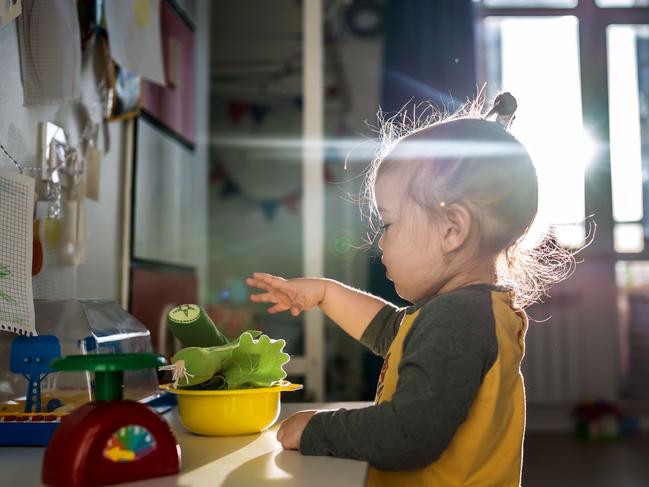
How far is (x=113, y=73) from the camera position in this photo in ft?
4.59

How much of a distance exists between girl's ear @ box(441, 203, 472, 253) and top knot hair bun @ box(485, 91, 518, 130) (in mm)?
153

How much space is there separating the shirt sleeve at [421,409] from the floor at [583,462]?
Result: 2105 millimetres

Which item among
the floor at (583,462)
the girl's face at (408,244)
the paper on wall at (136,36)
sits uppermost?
the paper on wall at (136,36)

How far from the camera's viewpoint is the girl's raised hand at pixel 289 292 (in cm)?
99

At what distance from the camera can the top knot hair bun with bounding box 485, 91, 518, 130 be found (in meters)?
0.93

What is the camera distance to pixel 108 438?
0.57 meters

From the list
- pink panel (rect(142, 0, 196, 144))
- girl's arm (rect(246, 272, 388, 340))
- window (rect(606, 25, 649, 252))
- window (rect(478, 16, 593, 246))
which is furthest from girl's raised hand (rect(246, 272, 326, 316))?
window (rect(606, 25, 649, 252))

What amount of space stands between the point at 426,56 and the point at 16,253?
81.8 inches

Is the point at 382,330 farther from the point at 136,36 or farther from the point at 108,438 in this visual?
the point at 136,36

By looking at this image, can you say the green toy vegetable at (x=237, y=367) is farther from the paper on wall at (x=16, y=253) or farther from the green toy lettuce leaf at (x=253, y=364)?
the paper on wall at (x=16, y=253)

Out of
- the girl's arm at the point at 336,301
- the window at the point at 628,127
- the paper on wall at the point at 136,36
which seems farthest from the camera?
the window at the point at 628,127

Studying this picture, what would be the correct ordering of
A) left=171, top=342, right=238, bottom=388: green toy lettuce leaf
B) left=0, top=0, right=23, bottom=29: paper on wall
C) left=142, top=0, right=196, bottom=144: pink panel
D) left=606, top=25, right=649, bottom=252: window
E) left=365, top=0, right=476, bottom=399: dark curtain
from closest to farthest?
1. left=171, top=342, right=238, bottom=388: green toy lettuce leaf
2. left=0, top=0, right=23, bottom=29: paper on wall
3. left=142, top=0, right=196, bottom=144: pink panel
4. left=365, top=0, right=476, bottom=399: dark curtain
5. left=606, top=25, right=649, bottom=252: window

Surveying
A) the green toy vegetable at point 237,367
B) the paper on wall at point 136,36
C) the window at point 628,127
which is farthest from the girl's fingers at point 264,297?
the window at point 628,127

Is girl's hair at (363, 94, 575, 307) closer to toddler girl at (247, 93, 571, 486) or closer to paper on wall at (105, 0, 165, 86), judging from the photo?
toddler girl at (247, 93, 571, 486)
